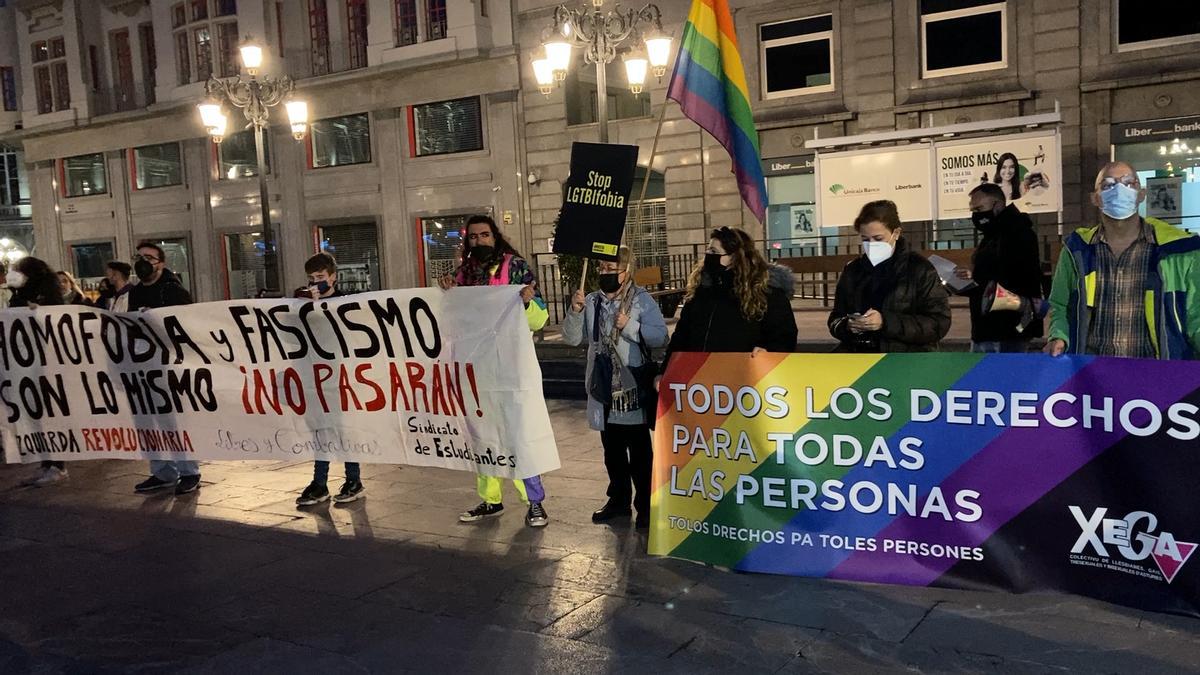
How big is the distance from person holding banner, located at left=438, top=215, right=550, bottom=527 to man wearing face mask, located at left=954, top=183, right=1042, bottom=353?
2.86 meters

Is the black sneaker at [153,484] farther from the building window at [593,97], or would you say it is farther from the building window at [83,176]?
the building window at [83,176]

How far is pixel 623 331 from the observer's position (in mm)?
6008

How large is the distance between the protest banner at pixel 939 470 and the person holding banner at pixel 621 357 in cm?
60

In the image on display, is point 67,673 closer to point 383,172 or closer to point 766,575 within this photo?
point 766,575

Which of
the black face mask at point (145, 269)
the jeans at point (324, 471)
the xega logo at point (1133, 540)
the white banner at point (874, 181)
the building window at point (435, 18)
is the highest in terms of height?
the building window at point (435, 18)

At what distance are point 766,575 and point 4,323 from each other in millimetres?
6827

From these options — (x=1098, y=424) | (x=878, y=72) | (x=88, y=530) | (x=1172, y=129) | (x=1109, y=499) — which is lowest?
(x=88, y=530)

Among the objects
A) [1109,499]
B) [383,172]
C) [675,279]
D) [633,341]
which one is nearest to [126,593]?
[633,341]

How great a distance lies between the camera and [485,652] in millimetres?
4254

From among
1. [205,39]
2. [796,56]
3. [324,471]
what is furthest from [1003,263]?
[205,39]

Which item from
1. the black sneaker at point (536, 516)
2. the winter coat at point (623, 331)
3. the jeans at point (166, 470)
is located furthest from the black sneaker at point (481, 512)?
the jeans at point (166, 470)

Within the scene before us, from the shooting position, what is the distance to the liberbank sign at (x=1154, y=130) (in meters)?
18.6

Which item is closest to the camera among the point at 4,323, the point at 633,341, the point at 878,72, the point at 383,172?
the point at 633,341

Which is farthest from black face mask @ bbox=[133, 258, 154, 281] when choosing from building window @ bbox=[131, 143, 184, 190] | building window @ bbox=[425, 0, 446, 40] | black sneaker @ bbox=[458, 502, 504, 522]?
building window @ bbox=[131, 143, 184, 190]
